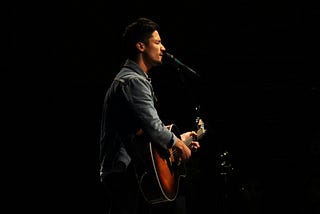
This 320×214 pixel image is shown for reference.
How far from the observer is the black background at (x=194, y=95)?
4523 mm

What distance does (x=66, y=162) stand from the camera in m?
4.55

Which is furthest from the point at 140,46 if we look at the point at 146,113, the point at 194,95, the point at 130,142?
the point at 194,95

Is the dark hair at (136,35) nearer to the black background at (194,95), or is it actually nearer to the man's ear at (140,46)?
the man's ear at (140,46)

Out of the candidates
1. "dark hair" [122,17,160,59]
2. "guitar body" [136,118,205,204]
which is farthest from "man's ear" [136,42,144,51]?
"guitar body" [136,118,205,204]

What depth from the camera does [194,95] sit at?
199 inches

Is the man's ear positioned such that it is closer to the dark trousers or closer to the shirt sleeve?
the shirt sleeve

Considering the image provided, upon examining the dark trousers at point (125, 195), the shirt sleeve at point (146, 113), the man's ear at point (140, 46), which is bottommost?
the dark trousers at point (125, 195)

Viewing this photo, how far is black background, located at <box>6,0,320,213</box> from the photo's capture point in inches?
178

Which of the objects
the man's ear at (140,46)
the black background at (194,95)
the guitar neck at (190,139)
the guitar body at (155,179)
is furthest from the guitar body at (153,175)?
the black background at (194,95)

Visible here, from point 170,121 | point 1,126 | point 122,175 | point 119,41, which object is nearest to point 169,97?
point 170,121

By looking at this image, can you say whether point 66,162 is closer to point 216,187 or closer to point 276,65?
point 216,187

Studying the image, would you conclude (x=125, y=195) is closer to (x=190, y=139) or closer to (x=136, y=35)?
(x=190, y=139)

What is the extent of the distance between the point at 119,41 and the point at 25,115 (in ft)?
4.08

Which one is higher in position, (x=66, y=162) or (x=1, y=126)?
(x=1, y=126)
